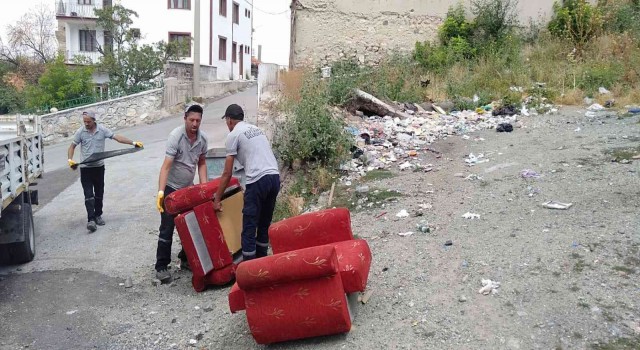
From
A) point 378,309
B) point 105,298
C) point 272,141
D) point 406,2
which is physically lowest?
point 105,298

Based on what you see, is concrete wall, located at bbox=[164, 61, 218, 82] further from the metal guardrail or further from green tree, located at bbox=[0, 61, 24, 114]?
green tree, located at bbox=[0, 61, 24, 114]

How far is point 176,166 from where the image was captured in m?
5.48

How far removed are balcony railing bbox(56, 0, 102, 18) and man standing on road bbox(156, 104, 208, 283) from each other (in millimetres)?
31280

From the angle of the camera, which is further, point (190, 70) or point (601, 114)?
point (190, 70)

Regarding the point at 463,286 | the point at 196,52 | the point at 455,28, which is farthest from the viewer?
the point at 196,52

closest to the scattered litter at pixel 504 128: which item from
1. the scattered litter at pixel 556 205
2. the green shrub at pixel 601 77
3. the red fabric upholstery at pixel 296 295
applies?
the green shrub at pixel 601 77

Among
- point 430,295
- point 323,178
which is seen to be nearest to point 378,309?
point 430,295

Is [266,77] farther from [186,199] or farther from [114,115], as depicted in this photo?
[114,115]

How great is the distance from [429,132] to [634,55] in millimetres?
5774

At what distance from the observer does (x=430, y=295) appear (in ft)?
13.2

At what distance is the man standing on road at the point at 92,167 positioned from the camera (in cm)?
741

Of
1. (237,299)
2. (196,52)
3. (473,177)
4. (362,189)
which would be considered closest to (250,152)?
(237,299)

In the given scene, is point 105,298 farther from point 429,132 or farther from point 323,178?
point 429,132

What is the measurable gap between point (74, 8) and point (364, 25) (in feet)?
84.0
